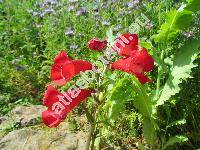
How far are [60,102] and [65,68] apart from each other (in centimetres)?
21

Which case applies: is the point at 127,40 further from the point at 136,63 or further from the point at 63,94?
the point at 63,94

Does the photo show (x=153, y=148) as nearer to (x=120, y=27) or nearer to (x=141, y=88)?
(x=141, y=88)

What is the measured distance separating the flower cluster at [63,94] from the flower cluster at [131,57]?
0.61 feet

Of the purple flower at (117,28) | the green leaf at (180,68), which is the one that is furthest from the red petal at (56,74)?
the purple flower at (117,28)

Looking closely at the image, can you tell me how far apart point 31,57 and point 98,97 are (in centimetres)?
285

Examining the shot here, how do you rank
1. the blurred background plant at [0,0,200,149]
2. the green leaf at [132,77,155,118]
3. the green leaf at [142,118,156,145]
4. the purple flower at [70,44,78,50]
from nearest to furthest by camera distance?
1. the green leaf at [132,77,155,118]
2. the green leaf at [142,118,156,145]
3. the blurred background plant at [0,0,200,149]
4. the purple flower at [70,44,78,50]

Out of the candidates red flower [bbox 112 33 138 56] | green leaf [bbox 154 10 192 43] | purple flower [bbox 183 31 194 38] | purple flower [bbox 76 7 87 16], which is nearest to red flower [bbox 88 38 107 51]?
red flower [bbox 112 33 138 56]

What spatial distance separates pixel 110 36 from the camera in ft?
11.3

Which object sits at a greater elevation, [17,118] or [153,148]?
[17,118]

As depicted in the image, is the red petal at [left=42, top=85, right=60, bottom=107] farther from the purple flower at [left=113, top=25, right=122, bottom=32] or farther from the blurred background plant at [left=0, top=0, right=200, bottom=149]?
the purple flower at [left=113, top=25, right=122, bottom=32]

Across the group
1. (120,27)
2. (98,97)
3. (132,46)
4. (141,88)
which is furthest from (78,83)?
(120,27)

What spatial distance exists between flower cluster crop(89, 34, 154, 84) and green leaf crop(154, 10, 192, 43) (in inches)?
23.7

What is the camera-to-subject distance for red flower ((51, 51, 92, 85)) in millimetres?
2840

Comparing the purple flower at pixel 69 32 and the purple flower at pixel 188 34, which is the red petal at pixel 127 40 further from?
the purple flower at pixel 69 32
